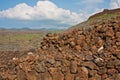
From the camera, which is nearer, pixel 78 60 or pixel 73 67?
pixel 73 67

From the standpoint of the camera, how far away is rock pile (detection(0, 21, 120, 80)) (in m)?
19.3

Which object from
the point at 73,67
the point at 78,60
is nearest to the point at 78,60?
the point at 78,60

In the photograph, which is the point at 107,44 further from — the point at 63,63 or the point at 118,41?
the point at 63,63

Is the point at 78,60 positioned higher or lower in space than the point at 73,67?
higher

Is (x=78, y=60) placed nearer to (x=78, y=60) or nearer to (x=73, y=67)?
(x=78, y=60)

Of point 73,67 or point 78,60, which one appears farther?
point 78,60

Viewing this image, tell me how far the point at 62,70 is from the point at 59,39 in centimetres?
375

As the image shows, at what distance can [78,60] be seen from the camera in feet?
65.4

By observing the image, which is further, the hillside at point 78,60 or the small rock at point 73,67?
the small rock at point 73,67

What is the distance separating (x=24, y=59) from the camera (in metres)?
21.0

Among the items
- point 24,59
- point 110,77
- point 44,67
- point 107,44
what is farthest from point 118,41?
point 24,59

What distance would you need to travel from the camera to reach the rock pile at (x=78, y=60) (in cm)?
1933

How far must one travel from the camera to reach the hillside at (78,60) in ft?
63.4

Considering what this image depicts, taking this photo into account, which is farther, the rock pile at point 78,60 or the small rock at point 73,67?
the small rock at point 73,67
